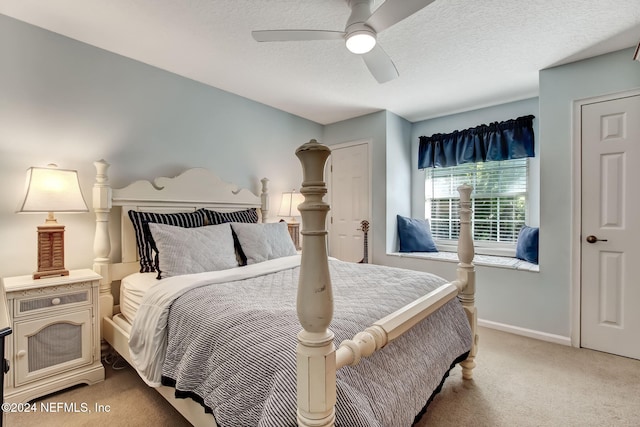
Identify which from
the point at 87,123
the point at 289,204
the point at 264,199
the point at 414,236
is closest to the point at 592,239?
the point at 414,236

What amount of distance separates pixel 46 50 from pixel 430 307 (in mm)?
3024

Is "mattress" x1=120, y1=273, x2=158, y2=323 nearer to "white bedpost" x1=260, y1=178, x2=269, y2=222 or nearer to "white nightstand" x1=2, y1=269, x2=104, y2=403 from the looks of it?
"white nightstand" x1=2, y1=269, x2=104, y2=403

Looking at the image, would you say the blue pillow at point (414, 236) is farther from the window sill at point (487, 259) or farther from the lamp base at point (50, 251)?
the lamp base at point (50, 251)

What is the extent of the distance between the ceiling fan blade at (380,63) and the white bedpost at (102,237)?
80.3 inches

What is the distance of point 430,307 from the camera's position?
1.54 m

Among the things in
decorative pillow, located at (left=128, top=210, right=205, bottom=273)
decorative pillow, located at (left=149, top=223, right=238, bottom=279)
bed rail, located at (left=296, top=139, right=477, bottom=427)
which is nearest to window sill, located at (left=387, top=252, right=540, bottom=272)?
decorative pillow, located at (left=149, top=223, right=238, bottom=279)

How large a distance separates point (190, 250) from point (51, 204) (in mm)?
875

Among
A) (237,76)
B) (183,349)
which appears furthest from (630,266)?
(237,76)

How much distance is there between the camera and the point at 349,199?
413cm

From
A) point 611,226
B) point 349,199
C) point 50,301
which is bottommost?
point 50,301

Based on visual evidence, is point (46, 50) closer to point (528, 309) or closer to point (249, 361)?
point (249, 361)

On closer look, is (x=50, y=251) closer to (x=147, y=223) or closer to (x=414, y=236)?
(x=147, y=223)

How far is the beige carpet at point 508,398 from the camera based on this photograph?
1.69 meters

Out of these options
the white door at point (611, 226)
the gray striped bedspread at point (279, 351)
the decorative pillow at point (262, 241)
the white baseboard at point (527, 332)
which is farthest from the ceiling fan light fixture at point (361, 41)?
the white baseboard at point (527, 332)
